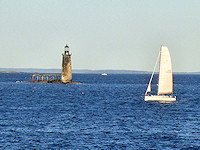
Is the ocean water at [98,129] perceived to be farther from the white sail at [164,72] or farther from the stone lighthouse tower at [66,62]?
the stone lighthouse tower at [66,62]

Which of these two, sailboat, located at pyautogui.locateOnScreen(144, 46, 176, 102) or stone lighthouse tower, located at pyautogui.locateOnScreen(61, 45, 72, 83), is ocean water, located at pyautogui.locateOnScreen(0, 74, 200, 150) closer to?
sailboat, located at pyautogui.locateOnScreen(144, 46, 176, 102)

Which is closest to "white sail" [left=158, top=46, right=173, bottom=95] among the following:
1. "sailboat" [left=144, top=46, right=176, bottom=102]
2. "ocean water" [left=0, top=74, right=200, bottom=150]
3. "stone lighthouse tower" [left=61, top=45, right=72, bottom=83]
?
"sailboat" [left=144, top=46, right=176, bottom=102]

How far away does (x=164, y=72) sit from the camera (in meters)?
82.6

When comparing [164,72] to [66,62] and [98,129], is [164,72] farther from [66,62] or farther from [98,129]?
[66,62]

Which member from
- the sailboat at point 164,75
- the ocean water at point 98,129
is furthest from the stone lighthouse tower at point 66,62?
the ocean water at point 98,129

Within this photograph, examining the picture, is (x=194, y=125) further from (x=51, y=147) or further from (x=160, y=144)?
(x=51, y=147)

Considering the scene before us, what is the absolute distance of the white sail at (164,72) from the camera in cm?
8056

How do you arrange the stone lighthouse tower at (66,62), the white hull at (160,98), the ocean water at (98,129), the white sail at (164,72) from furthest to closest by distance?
the stone lighthouse tower at (66,62), the white hull at (160,98), the white sail at (164,72), the ocean water at (98,129)

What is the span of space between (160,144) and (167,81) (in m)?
43.0

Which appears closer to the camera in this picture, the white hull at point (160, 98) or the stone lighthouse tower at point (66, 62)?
the white hull at point (160, 98)

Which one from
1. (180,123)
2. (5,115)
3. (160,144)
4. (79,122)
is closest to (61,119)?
(79,122)

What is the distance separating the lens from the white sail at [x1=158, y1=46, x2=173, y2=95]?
8056 centimetres

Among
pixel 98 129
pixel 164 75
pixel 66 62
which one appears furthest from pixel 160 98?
pixel 66 62

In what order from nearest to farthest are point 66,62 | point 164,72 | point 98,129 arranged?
1. point 98,129
2. point 164,72
3. point 66,62
